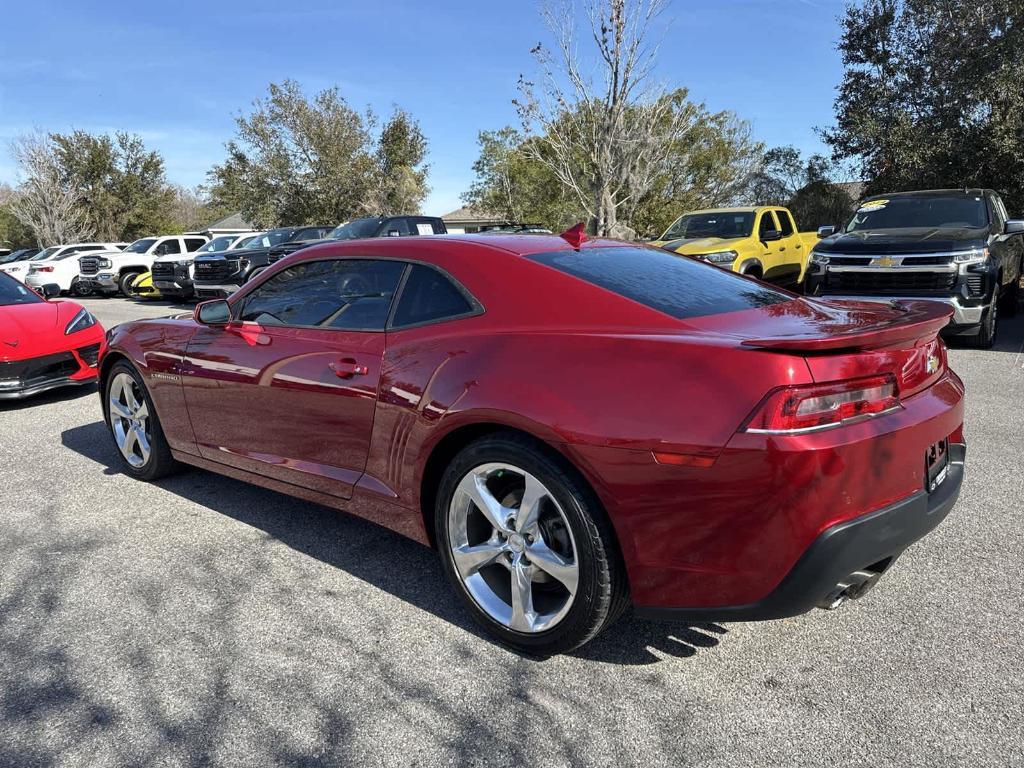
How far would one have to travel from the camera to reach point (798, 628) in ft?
9.56

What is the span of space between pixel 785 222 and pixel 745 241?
2812 mm

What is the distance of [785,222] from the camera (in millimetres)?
14344

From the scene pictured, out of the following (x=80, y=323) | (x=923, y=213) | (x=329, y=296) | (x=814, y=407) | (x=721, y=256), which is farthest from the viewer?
(x=721, y=256)

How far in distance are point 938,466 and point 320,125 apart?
36.5m

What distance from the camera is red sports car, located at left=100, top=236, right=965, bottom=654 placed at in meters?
2.22

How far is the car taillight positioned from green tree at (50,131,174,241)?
165 feet

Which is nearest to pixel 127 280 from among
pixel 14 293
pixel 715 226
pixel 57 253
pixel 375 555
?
pixel 57 253

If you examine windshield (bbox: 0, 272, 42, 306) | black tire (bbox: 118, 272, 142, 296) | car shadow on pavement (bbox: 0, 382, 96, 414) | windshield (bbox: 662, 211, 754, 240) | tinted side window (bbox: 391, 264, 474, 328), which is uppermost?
tinted side window (bbox: 391, 264, 474, 328)

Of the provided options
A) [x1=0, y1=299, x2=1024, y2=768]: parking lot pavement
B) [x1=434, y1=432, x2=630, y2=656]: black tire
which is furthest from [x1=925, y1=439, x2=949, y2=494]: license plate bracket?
[x1=434, y1=432, x2=630, y2=656]: black tire

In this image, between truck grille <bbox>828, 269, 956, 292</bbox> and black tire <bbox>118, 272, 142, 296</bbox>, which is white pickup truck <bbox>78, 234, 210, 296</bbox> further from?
truck grille <bbox>828, 269, 956, 292</bbox>

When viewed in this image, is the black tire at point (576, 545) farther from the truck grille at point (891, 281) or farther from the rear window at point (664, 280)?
the truck grille at point (891, 281)

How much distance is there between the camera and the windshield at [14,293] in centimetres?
776

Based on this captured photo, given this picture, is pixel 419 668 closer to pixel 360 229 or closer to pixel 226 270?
pixel 360 229

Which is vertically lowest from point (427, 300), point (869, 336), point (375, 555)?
point (375, 555)
